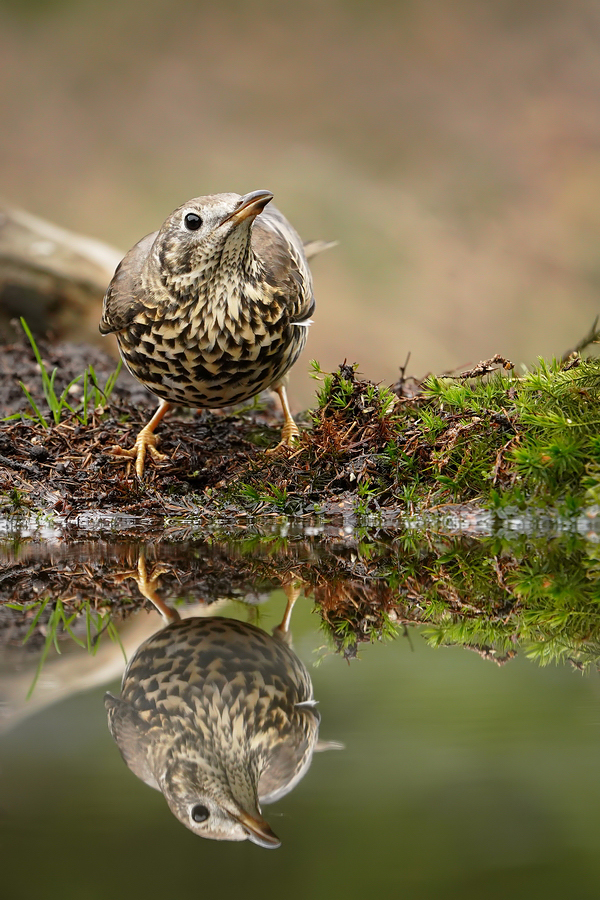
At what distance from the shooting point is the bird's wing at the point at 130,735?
3.36 feet

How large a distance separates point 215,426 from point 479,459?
1813mm

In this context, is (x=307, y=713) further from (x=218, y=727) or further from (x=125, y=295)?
(x=125, y=295)

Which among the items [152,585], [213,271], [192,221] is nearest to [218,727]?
[152,585]

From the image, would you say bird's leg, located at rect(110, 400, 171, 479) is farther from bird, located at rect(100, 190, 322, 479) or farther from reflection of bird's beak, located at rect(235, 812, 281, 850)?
reflection of bird's beak, located at rect(235, 812, 281, 850)

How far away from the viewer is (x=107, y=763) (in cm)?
105

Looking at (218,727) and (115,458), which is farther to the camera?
(115,458)

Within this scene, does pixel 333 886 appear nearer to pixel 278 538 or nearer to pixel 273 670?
pixel 273 670

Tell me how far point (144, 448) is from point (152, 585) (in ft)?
6.75

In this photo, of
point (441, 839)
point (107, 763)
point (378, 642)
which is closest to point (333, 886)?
point (441, 839)

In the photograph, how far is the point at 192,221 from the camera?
3393 mm

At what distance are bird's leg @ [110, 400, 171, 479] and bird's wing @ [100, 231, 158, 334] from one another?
546 mm

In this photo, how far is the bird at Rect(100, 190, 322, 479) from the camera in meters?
3.37

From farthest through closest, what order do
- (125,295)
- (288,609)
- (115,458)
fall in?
(115,458) < (125,295) < (288,609)

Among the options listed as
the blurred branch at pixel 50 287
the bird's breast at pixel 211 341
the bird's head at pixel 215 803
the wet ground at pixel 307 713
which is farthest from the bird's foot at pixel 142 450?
the blurred branch at pixel 50 287
